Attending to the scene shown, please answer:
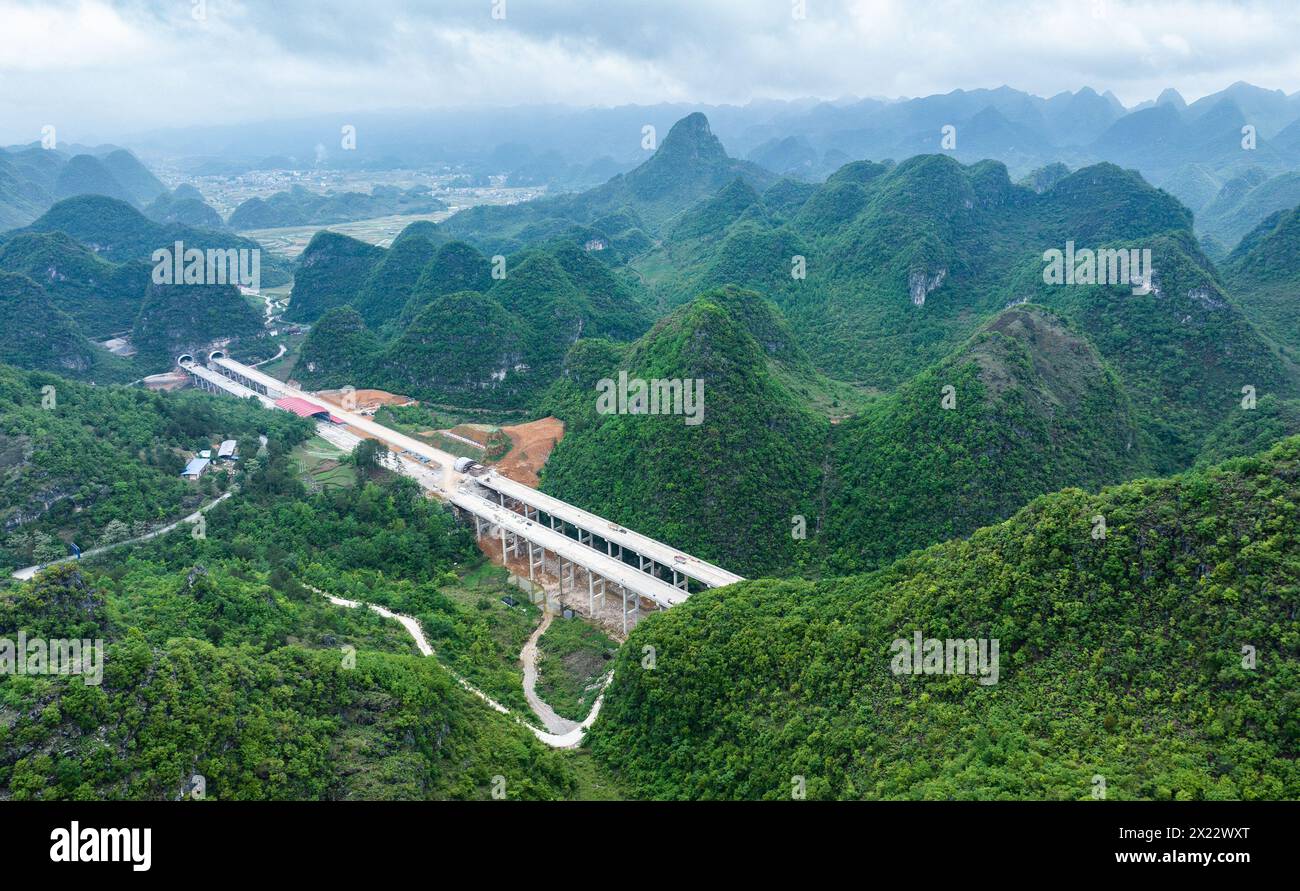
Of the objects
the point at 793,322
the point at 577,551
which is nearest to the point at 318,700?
the point at 577,551

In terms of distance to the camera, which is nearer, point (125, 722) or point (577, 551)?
point (125, 722)

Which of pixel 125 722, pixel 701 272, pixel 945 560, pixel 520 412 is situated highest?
pixel 701 272

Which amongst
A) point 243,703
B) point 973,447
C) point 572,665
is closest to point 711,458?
point 572,665

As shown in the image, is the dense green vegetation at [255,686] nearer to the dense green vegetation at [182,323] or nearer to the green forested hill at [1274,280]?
the dense green vegetation at [182,323]

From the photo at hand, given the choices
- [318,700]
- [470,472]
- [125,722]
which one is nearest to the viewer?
[125,722]

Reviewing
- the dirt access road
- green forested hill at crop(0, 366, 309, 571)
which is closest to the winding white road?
green forested hill at crop(0, 366, 309, 571)

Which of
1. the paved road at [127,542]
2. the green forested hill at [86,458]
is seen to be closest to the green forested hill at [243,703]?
the paved road at [127,542]

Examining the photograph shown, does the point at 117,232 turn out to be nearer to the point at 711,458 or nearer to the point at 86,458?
the point at 86,458

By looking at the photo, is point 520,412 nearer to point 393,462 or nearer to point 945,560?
point 393,462

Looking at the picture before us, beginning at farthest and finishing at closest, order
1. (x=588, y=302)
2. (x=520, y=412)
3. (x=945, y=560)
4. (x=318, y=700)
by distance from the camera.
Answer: (x=588, y=302), (x=520, y=412), (x=945, y=560), (x=318, y=700)
